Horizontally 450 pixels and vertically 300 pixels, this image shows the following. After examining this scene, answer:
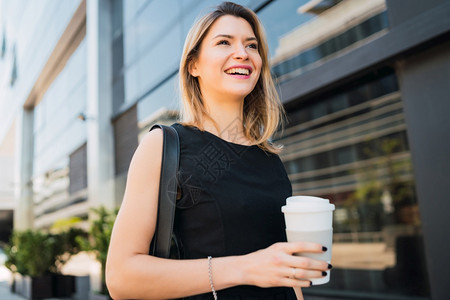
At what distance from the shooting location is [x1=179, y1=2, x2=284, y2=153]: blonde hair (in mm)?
1379

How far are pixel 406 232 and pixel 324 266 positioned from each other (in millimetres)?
4701

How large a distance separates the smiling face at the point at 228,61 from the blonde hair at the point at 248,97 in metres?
0.03

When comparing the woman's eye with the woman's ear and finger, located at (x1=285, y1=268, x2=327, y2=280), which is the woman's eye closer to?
the woman's ear

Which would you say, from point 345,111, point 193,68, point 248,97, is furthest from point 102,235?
point 193,68

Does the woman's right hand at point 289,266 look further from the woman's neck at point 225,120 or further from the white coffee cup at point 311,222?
the woman's neck at point 225,120

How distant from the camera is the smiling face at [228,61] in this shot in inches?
51.7

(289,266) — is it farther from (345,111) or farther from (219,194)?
(345,111)

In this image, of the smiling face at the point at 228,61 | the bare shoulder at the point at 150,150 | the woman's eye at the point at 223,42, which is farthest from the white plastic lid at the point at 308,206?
the woman's eye at the point at 223,42

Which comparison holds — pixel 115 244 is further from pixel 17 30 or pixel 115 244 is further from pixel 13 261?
pixel 17 30

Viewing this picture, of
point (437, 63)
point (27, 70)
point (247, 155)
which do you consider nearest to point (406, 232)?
point (437, 63)

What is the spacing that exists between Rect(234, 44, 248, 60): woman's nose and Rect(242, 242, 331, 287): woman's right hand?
65 centimetres

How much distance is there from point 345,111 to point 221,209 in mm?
4657

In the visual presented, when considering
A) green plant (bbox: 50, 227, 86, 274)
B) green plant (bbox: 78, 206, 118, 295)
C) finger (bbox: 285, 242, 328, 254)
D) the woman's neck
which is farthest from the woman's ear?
green plant (bbox: 50, 227, 86, 274)

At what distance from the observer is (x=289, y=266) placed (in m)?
0.88
